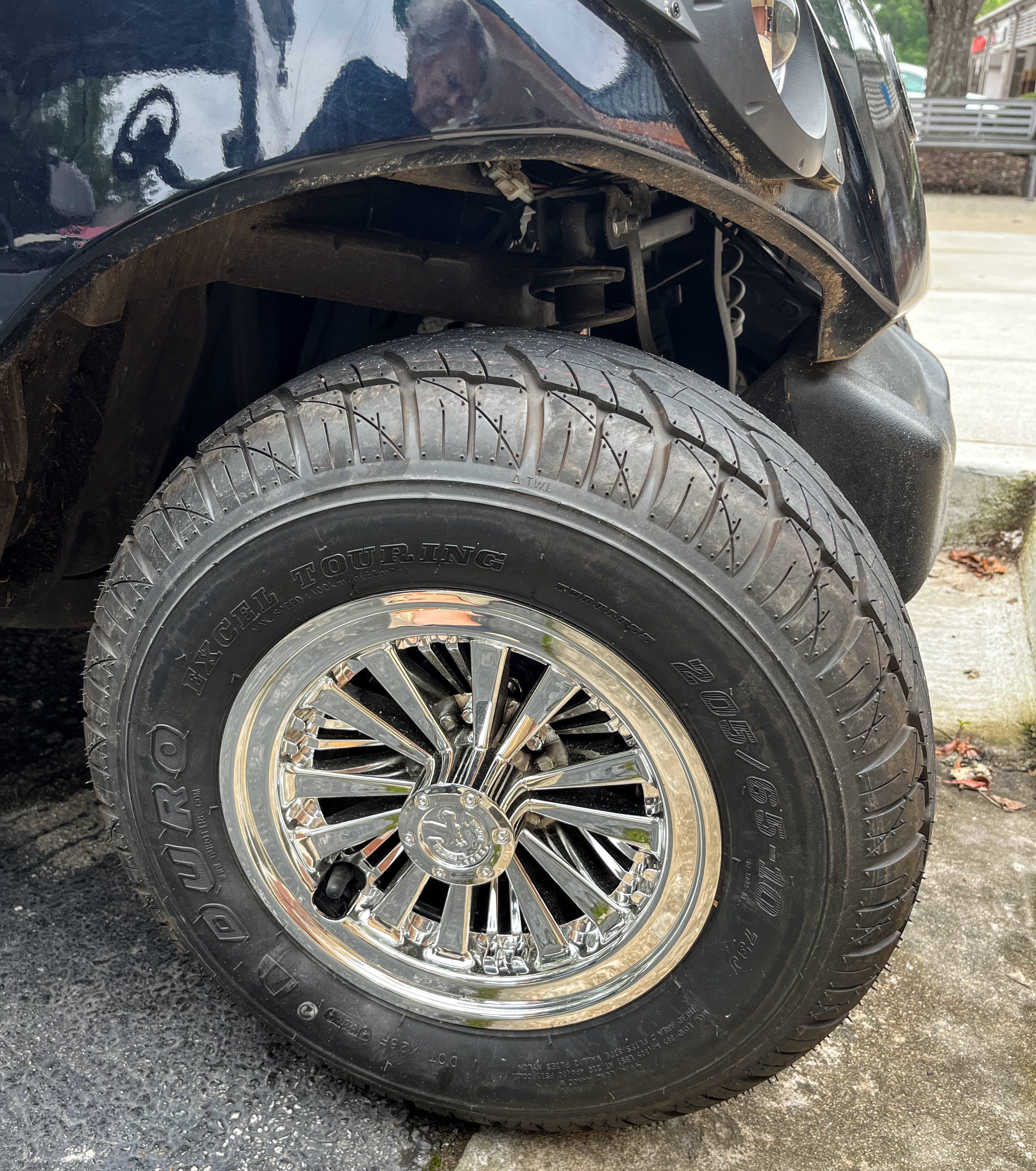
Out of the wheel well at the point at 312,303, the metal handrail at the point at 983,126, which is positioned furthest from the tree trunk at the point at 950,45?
the wheel well at the point at 312,303

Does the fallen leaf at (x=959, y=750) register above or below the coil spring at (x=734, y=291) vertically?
below

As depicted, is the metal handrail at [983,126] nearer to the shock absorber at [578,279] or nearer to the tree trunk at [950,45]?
the tree trunk at [950,45]

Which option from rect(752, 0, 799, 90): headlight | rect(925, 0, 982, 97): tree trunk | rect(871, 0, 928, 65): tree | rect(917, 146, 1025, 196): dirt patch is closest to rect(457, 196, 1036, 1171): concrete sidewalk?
rect(752, 0, 799, 90): headlight

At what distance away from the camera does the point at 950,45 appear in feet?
45.8

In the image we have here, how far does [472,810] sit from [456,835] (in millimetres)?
54

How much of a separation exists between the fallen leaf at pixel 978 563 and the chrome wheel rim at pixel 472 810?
262 cm

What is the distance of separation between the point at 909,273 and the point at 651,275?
51 centimetres

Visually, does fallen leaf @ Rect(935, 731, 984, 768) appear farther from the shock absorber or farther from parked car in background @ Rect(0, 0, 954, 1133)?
the shock absorber

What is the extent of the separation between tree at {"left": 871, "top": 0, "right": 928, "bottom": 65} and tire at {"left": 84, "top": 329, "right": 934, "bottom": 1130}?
52961 millimetres

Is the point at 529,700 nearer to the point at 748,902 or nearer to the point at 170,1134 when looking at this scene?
the point at 748,902

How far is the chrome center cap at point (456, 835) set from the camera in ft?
4.99

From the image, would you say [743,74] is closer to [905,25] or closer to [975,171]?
[975,171]

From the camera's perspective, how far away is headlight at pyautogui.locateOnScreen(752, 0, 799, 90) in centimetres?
132

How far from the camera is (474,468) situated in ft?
4.40
